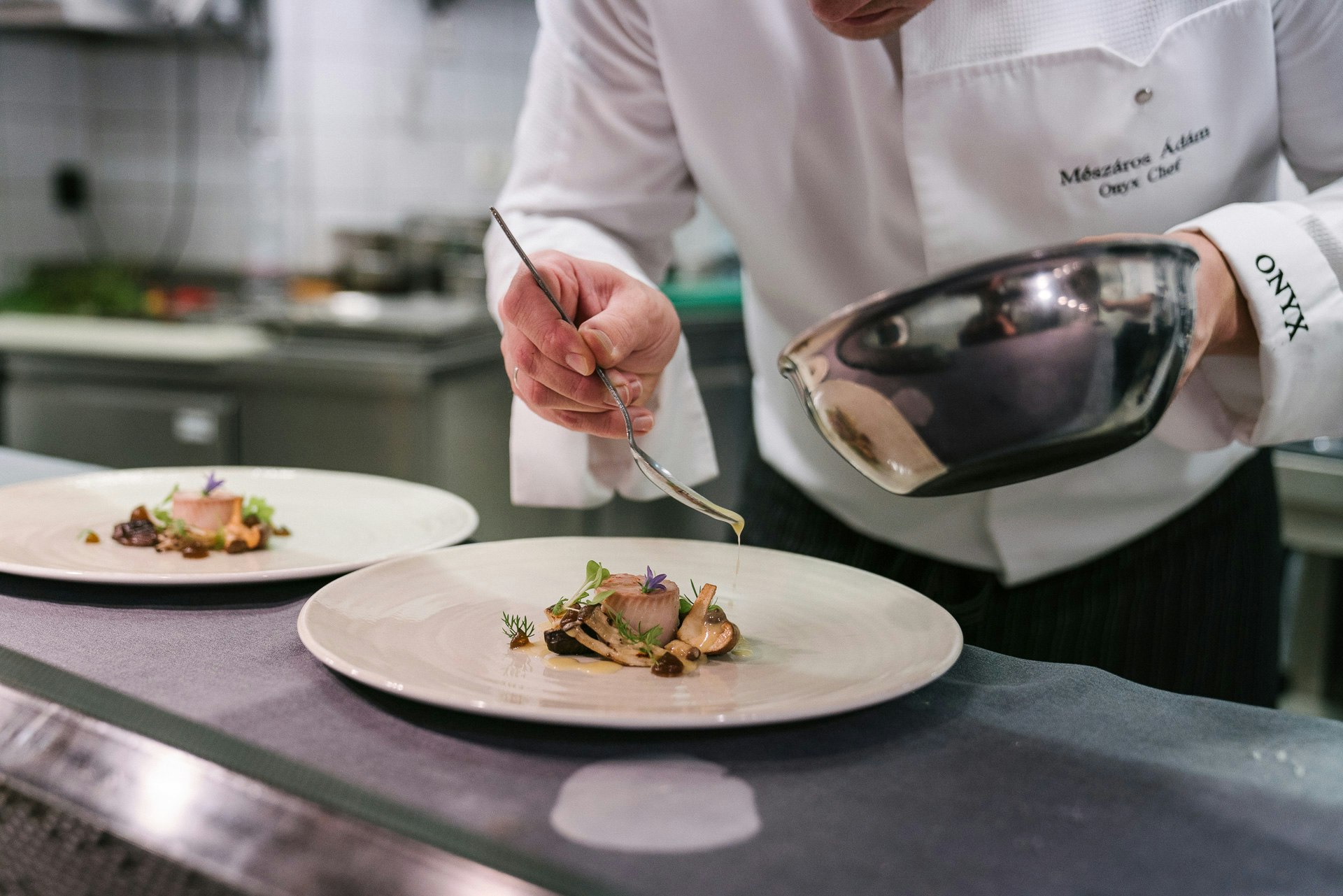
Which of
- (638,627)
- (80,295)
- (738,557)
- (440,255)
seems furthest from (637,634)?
(80,295)

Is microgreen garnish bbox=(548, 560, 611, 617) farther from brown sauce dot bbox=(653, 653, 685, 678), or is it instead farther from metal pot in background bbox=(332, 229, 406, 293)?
metal pot in background bbox=(332, 229, 406, 293)

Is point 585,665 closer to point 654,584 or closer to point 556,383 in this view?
point 654,584

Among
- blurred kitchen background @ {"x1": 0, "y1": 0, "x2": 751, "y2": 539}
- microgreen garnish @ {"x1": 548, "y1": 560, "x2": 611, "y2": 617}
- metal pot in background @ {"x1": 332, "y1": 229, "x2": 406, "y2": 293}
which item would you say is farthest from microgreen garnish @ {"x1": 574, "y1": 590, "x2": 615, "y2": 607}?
metal pot in background @ {"x1": 332, "y1": 229, "x2": 406, "y2": 293}

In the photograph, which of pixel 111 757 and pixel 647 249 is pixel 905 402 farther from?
pixel 647 249

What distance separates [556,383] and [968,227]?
48cm

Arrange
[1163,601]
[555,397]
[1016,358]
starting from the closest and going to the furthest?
[1016,358] → [555,397] → [1163,601]

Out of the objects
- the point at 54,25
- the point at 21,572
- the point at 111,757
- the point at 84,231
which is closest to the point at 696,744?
the point at 111,757

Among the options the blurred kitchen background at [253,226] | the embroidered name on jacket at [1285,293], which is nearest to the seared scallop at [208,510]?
the embroidered name on jacket at [1285,293]

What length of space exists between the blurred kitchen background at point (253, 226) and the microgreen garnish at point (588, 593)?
79.3 inches

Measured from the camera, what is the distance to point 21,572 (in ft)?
2.73

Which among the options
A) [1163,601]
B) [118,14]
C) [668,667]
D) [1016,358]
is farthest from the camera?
[118,14]

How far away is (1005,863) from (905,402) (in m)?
0.24

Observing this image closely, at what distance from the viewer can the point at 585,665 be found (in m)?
0.74

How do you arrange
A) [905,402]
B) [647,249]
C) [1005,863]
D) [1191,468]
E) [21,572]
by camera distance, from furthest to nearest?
[647,249]
[1191,468]
[21,572]
[905,402]
[1005,863]
